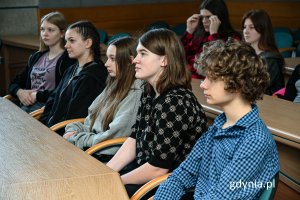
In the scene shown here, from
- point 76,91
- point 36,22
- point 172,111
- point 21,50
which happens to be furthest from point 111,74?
point 36,22

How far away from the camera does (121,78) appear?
2844mm

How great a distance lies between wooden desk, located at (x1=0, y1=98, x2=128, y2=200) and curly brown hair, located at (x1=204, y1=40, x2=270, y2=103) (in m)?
0.49

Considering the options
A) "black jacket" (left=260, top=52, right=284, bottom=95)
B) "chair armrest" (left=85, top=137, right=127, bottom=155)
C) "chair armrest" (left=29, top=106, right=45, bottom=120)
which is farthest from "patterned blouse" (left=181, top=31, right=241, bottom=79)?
"chair armrest" (left=85, top=137, right=127, bottom=155)

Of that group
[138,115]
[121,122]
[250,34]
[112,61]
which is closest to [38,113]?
[112,61]

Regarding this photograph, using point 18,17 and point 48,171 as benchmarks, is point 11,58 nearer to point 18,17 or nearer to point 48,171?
point 18,17

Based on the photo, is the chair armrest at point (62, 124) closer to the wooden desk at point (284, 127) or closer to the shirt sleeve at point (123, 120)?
the shirt sleeve at point (123, 120)

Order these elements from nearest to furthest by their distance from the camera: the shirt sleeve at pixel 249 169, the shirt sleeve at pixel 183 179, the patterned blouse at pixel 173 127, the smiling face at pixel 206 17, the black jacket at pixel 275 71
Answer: the shirt sleeve at pixel 249 169
the shirt sleeve at pixel 183 179
the patterned blouse at pixel 173 127
the black jacket at pixel 275 71
the smiling face at pixel 206 17

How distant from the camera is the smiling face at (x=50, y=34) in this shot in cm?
396

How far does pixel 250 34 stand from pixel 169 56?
176 cm

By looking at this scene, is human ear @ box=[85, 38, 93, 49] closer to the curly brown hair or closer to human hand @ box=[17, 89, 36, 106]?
human hand @ box=[17, 89, 36, 106]

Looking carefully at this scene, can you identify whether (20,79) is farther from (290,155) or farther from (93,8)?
(93,8)

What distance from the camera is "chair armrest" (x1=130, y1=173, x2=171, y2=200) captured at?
2121 mm

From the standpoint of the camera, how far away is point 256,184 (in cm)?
176

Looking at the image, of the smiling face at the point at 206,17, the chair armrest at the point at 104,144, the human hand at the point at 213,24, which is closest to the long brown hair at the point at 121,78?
the chair armrest at the point at 104,144
